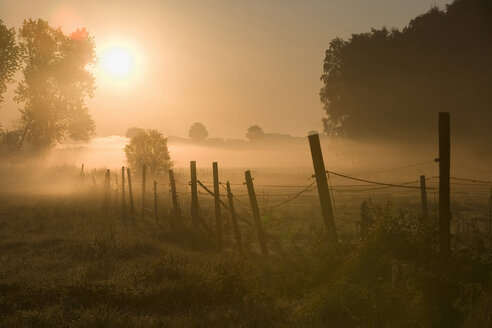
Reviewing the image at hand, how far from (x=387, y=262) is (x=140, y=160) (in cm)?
5172

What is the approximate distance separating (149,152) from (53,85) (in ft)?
46.8

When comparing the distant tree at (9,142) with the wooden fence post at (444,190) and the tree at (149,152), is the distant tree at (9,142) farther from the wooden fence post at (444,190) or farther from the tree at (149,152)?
the wooden fence post at (444,190)

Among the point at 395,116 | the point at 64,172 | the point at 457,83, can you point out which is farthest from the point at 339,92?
the point at 64,172

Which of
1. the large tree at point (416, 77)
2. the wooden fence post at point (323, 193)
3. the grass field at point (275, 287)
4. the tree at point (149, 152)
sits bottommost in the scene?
the grass field at point (275, 287)

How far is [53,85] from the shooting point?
49250 mm

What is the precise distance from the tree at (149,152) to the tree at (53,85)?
723 centimetres

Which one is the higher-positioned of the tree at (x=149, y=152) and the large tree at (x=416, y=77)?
the large tree at (x=416, y=77)

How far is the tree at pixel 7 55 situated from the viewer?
43.9 metres

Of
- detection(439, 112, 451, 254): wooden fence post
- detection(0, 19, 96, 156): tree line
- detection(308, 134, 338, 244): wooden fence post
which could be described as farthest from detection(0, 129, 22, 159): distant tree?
detection(439, 112, 451, 254): wooden fence post

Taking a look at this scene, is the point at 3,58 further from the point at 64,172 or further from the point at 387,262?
the point at 387,262

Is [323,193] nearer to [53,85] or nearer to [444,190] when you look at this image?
[444,190]

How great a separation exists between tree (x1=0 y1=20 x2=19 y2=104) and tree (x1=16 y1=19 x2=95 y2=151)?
1.30 metres

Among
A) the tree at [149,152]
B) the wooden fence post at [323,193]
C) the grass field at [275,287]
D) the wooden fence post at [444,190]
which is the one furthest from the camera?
the tree at [149,152]

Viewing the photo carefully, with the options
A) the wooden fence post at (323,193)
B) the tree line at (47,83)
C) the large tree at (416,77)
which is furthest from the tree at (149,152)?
the wooden fence post at (323,193)
